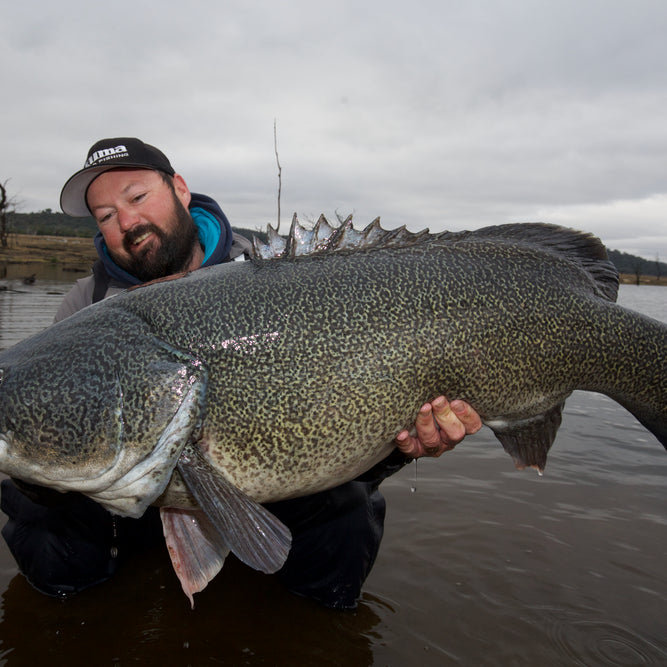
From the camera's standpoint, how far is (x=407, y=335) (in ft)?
8.34

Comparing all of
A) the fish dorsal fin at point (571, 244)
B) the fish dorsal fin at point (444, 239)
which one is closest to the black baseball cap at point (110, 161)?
the fish dorsal fin at point (444, 239)

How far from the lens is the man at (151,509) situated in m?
3.01

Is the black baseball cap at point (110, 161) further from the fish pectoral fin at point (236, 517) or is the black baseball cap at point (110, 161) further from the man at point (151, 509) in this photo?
the fish pectoral fin at point (236, 517)

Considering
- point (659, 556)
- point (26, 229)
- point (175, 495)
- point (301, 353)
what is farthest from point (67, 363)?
point (26, 229)

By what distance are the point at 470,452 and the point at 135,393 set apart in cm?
401

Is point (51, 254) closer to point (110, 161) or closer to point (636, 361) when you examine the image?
point (110, 161)

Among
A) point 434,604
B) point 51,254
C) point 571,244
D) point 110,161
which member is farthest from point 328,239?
point 51,254

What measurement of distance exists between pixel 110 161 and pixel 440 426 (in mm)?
2754

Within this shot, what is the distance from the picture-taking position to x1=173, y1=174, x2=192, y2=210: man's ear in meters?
4.21

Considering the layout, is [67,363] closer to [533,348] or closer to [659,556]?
[533,348]

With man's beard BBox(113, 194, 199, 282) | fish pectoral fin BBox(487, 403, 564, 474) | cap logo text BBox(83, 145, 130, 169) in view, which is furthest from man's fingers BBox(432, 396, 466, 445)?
cap logo text BBox(83, 145, 130, 169)

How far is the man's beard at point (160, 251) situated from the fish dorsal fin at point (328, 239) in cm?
124

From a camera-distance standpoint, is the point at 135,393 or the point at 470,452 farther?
the point at 470,452

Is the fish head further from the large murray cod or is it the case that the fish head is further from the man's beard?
the man's beard
